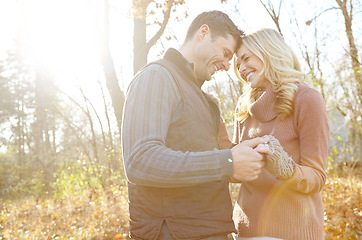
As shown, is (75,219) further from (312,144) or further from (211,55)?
(312,144)

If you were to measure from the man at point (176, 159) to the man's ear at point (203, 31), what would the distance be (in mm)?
331

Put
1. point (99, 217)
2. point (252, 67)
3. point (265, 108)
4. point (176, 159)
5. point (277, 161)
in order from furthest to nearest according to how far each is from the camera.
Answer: point (99, 217) → point (252, 67) → point (265, 108) → point (277, 161) → point (176, 159)

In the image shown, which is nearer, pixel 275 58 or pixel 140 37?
pixel 275 58

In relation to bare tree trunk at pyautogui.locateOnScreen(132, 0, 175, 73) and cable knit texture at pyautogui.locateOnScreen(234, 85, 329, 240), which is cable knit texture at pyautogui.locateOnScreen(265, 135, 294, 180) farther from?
bare tree trunk at pyautogui.locateOnScreen(132, 0, 175, 73)

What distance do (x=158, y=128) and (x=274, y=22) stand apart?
9409 millimetres

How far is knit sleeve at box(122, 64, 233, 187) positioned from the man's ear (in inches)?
27.1

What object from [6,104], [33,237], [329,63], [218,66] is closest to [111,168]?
[33,237]

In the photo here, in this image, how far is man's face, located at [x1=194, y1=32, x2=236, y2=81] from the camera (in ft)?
7.18

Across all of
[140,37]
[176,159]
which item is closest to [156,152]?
[176,159]

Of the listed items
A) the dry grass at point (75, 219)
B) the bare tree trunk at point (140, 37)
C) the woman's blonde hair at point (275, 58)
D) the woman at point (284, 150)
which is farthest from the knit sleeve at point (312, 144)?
the dry grass at point (75, 219)

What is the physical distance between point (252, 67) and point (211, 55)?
464mm

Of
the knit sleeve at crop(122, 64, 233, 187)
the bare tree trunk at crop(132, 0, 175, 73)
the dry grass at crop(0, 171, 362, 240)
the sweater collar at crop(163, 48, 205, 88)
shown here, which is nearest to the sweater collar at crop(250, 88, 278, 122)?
the sweater collar at crop(163, 48, 205, 88)

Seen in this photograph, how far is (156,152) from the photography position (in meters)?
1.42

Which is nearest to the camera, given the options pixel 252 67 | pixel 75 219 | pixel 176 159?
pixel 176 159
